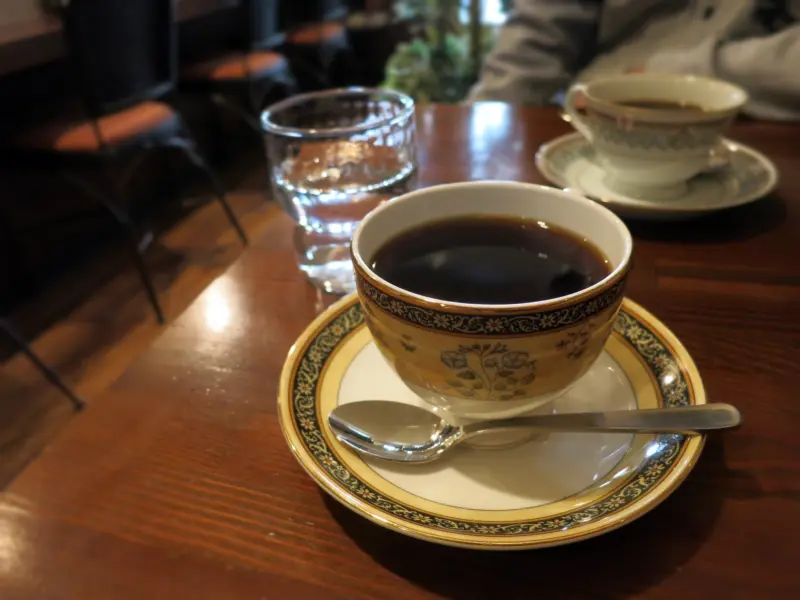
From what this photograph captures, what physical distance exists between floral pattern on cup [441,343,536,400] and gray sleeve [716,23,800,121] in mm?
848

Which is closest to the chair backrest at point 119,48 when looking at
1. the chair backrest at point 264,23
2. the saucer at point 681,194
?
the chair backrest at point 264,23

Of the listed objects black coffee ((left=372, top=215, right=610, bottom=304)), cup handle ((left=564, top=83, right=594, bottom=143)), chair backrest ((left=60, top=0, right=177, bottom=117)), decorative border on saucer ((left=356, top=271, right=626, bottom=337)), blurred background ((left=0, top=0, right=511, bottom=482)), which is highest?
decorative border on saucer ((left=356, top=271, right=626, bottom=337))

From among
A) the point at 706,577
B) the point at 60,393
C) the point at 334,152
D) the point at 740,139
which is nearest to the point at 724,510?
the point at 706,577

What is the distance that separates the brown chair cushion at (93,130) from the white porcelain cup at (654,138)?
1179mm

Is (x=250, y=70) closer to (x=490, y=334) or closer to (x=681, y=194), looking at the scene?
(x=681, y=194)

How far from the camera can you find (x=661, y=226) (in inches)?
25.4

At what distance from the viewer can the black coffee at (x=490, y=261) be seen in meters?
0.39

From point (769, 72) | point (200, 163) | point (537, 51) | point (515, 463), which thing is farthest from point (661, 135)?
point (200, 163)

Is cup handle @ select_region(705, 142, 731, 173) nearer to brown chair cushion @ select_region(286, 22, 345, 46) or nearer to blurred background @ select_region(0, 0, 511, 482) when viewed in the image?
blurred background @ select_region(0, 0, 511, 482)

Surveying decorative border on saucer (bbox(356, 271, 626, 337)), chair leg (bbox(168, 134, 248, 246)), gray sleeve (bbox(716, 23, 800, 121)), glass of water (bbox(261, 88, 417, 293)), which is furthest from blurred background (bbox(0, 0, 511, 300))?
decorative border on saucer (bbox(356, 271, 626, 337))

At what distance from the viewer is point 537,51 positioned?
49.5 inches

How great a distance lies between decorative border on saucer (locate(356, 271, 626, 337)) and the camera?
31 cm

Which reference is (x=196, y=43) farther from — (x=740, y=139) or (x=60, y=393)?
(x=740, y=139)

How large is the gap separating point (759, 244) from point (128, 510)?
57 cm
